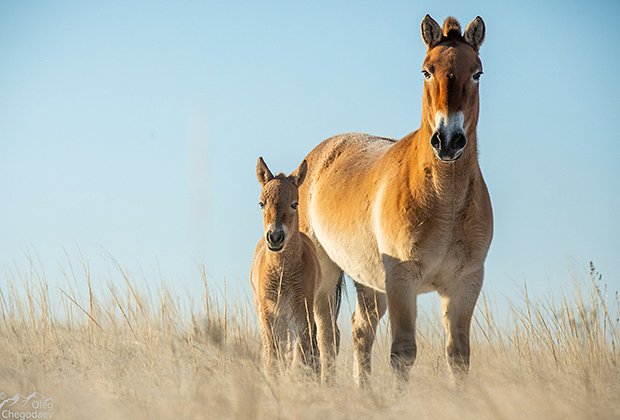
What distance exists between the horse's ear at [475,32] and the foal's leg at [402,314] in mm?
1789

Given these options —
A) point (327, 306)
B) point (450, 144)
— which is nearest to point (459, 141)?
point (450, 144)

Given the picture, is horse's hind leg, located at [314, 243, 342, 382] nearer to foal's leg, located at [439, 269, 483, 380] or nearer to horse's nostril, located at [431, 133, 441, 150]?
foal's leg, located at [439, 269, 483, 380]

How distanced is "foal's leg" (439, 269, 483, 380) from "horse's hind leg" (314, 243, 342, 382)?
74.5 inches

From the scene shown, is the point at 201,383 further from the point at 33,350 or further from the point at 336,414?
the point at 33,350

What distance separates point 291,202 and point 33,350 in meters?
2.43

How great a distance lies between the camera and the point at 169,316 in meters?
7.01

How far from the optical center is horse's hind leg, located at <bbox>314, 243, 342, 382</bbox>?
27.2 ft

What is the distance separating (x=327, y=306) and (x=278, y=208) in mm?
1993

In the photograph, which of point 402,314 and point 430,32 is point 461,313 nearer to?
point 402,314

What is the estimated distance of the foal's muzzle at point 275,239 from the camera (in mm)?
6539

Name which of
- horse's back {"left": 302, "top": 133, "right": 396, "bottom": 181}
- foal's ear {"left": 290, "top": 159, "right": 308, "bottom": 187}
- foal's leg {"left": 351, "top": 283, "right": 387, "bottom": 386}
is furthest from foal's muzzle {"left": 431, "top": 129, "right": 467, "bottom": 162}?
foal's leg {"left": 351, "top": 283, "right": 387, "bottom": 386}

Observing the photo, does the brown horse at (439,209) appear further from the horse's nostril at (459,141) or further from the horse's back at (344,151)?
the horse's back at (344,151)

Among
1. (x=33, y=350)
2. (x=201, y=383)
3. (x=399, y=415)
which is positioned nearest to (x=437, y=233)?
(x=399, y=415)

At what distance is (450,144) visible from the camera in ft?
18.0
